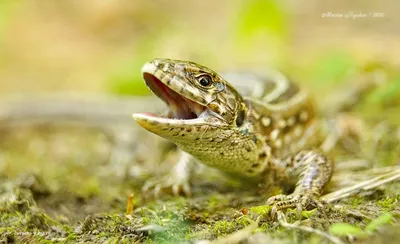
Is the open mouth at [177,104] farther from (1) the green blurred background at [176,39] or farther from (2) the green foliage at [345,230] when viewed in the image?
(1) the green blurred background at [176,39]

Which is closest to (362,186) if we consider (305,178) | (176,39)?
(305,178)

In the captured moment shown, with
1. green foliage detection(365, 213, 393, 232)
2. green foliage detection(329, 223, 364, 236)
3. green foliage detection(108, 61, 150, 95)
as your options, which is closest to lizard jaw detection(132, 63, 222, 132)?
green foliage detection(329, 223, 364, 236)

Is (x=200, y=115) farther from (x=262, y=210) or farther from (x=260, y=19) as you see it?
(x=260, y=19)

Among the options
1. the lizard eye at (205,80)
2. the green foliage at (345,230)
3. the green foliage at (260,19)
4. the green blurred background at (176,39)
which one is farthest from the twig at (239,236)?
the green foliage at (260,19)

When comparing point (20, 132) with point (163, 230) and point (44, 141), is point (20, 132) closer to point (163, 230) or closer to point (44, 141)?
point (44, 141)

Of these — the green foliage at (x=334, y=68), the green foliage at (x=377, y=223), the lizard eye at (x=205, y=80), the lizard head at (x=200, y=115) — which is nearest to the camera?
the green foliage at (x=377, y=223)

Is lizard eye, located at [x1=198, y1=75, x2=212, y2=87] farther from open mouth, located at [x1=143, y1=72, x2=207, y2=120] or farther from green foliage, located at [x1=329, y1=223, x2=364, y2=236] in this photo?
green foliage, located at [x1=329, y1=223, x2=364, y2=236]

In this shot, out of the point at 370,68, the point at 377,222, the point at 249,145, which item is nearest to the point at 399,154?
the point at 249,145

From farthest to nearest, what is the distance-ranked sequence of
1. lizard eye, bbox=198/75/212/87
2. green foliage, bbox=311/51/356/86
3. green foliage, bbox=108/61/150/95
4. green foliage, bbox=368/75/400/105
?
green foliage, bbox=108/61/150/95 → green foliage, bbox=311/51/356/86 → green foliage, bbox=368/75/400/105 → lizard eye, bbox=198/75/212/87
